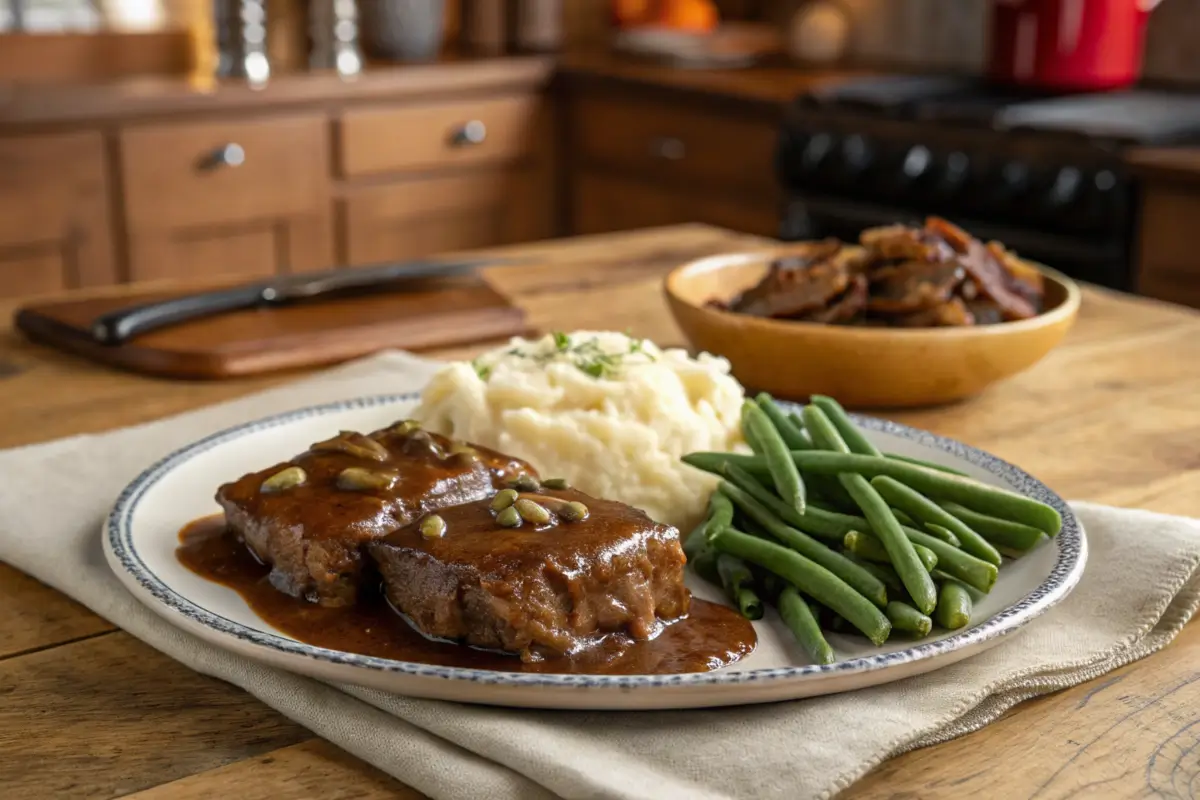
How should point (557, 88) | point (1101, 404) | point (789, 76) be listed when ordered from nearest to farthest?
point (1101, 404) < point (789, 76) < point (557, 88)

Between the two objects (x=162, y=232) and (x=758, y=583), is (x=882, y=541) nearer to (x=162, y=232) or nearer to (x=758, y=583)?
(x=758, y=583)

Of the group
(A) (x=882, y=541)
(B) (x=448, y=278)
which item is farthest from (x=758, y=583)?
(B) (x=448, y=278)

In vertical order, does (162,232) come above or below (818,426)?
below

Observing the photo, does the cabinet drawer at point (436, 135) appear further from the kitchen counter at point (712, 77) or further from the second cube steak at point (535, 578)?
the second cube steak at point (535, 578)

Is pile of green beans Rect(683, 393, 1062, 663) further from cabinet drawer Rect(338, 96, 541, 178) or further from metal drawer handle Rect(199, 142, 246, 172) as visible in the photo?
cabinet drawer Rect(338, 96, 541, 178)

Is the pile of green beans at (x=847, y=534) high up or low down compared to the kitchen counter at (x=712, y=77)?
down

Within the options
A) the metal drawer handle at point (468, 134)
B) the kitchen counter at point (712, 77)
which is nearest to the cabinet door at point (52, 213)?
the metal drawer handle at point (468, 134)

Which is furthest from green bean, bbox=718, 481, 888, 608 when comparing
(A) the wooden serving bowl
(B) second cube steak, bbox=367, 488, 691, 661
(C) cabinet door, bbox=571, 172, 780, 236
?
(C) cabinet door, bbox=571, 172, 780, 236
